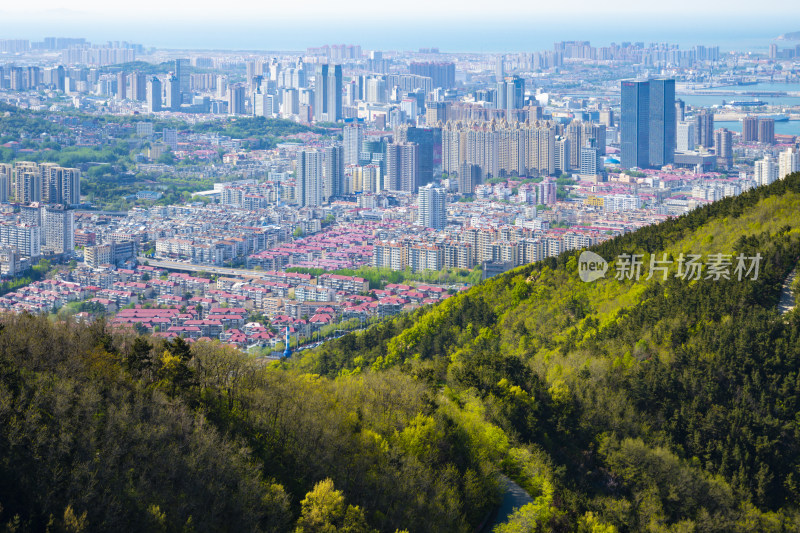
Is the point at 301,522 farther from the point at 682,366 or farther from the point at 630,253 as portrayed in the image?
the point at 630,253

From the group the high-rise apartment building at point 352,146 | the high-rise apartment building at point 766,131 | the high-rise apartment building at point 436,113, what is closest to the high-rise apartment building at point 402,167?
the high-rise apartment building at point 352,146

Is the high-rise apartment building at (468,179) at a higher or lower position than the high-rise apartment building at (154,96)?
lower

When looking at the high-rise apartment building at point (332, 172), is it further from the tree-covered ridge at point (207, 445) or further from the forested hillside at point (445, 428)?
the tree-covered ridge at point (207, 445)

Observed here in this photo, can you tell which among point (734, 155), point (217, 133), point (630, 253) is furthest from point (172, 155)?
point (630, 253)

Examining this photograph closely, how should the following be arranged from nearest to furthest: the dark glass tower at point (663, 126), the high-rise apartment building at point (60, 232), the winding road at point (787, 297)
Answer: the winding road at point (787, 297) < the high-rise apartment building at point (60, 232) < the dark glass tower at point (663, 126)

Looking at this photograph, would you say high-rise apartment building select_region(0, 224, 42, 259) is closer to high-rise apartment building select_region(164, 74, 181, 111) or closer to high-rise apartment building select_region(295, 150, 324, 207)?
high-rise apartment building select_region(295, 150, 324, 207)

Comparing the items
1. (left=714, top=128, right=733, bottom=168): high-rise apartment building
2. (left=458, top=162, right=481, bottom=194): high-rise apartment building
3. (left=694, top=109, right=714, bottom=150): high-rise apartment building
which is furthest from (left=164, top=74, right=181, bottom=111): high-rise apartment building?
(left=714, top=128, right=733, bottom=168): high-rise apartment building
